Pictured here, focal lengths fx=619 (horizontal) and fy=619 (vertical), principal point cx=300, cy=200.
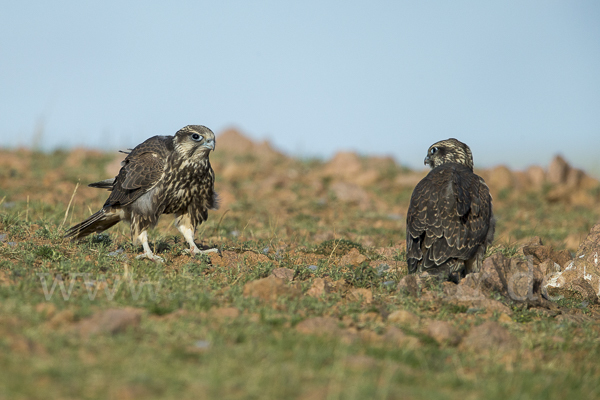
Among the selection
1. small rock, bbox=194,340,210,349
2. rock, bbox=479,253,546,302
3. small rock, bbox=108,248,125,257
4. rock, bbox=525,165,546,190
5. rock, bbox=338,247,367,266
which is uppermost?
rock, bbox=525,165,546,190

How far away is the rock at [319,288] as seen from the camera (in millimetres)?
5176

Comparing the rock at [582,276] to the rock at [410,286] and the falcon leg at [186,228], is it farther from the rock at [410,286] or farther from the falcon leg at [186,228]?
the falcon leg at [186,228]

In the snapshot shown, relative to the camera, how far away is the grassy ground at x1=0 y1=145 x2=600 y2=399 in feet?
10.2

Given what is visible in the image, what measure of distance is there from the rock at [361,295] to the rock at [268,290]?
1.82ft

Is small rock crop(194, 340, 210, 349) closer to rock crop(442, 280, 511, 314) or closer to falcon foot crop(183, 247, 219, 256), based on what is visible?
rock crop(442, 280, 511, 314)

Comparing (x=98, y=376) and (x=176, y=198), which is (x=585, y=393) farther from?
(x=176, y=198)

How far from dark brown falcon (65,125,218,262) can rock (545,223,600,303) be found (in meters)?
3.72

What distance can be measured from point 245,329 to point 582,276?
4.01 m

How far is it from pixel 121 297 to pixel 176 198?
225 cm

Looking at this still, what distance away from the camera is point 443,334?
4.23m

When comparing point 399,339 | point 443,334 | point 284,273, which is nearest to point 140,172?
point 284,273

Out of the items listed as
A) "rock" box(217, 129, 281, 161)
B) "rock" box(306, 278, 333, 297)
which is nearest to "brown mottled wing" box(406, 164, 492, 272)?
"rock" box(306, 278, 333, 297)

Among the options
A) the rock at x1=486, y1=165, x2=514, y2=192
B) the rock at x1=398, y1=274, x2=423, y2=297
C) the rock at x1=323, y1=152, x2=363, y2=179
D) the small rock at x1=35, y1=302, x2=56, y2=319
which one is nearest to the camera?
the small rock at x1=35, y1=302, x2=56, y2=319

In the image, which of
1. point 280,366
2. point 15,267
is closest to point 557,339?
point 280,366
